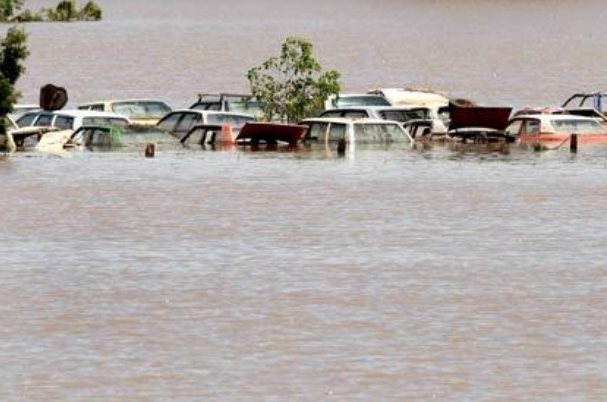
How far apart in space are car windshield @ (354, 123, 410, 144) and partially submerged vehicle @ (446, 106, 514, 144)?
2432 millimetres

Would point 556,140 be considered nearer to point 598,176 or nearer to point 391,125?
point 391,125

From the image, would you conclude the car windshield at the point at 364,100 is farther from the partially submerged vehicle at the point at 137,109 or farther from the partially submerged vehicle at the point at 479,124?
the partially submerged vehicle at the point at 137,109

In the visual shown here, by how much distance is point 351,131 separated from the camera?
58.6 m

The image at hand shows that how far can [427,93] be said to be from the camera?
2724 inches

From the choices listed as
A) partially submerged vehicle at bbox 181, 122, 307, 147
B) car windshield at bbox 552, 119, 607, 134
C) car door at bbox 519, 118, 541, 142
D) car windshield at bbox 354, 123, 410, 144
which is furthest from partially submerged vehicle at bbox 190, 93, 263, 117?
car windshield at bbox 552, 119, 607, 134

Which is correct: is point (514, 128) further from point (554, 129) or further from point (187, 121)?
point (187, 121)

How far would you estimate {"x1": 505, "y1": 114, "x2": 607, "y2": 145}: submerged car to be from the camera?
60594mm

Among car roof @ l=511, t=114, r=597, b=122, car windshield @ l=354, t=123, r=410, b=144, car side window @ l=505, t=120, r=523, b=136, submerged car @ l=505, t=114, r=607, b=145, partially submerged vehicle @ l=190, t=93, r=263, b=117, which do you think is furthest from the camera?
partially submerged vehicle @ l=190, t=93, r=263, b=117

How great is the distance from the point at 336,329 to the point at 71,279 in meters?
6.03

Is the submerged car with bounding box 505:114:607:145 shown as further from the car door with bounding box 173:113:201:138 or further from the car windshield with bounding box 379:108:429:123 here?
the car door with bounding box 173:113:201:138

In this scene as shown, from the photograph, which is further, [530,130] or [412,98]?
[412,98]

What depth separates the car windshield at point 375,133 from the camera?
58.7 m

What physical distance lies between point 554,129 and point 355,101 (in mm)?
7365

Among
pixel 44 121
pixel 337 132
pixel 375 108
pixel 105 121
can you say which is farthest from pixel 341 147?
pixel 44 121
